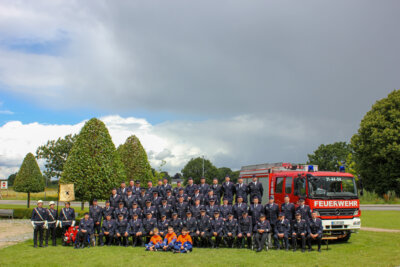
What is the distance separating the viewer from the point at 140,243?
13.5 m

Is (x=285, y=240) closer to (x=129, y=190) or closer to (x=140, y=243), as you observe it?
(x=140, y=243)

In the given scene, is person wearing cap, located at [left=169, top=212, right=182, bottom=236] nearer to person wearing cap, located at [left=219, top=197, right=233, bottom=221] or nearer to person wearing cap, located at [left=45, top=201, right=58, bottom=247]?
person wearing cap, located at [left=219, top=197, right=233, bottom=221]

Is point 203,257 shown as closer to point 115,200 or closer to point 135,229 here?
point 135,229

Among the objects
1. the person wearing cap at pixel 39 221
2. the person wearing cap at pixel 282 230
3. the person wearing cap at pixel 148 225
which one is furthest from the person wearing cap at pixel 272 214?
the person wearing cap at pixel 39 221

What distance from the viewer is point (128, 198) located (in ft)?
47.5

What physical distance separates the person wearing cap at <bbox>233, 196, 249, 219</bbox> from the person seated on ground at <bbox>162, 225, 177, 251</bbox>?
254 centimetres

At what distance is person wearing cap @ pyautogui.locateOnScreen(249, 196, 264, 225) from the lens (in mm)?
12962

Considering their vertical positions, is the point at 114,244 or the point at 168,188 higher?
the point at 168,188

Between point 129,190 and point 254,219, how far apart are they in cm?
533

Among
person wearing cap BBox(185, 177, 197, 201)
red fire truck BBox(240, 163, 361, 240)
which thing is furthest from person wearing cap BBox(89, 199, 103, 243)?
red fire truck BBox(240, 163, 361, 240)

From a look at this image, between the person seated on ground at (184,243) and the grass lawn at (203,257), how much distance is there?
305 mm

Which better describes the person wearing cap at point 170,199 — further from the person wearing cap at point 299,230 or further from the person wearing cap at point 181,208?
the person wearing cap at point 299,230

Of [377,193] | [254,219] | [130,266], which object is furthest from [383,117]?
[130,266]

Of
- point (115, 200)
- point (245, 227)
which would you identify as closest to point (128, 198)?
point (115, 200)
